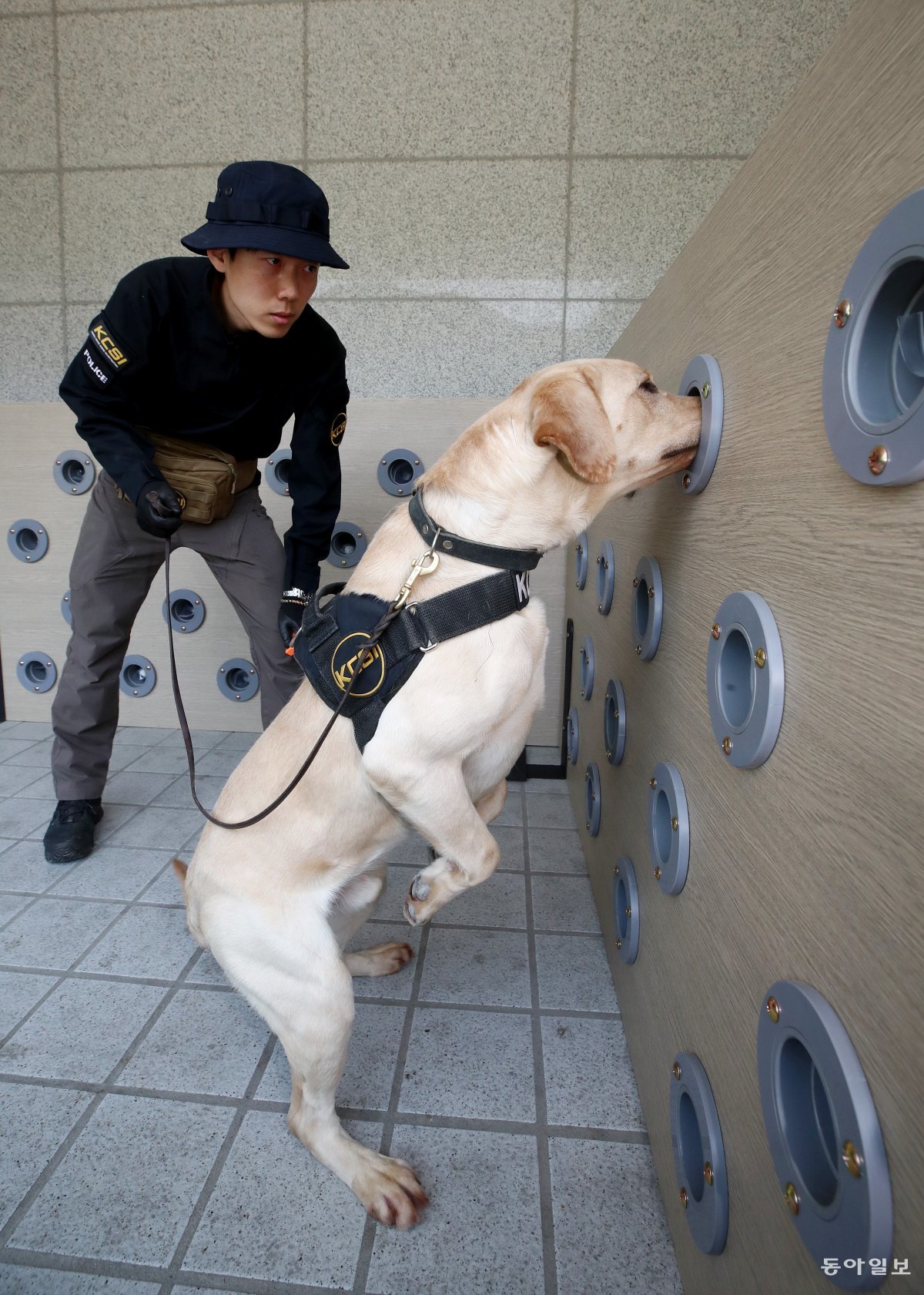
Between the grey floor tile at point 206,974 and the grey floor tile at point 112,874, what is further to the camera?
the grey floor tile at point 112,874

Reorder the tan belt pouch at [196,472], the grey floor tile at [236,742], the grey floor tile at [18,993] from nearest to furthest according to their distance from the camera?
the grey floor tile at [18,993]
the tan belt pouch at [196,472]
the grey floor tile at [236,742]

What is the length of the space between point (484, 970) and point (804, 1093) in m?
1.25

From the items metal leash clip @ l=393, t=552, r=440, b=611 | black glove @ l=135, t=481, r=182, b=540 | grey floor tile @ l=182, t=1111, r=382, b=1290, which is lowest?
grey floor tile @ l=182, t=1111, r=382, b=1290

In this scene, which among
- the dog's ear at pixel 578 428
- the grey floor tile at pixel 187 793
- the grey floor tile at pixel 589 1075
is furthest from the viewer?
the grey floor tile at pixel 187 793

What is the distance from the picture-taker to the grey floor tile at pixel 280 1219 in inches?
47.6

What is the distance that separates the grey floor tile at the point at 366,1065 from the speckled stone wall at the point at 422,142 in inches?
110

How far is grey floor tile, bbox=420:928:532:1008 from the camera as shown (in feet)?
6.01

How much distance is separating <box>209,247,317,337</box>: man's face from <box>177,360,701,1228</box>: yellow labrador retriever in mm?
929

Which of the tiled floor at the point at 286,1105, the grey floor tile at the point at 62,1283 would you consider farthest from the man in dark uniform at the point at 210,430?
the grey floor tile at the point at 62,1283

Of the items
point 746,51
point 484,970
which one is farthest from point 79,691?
point 746,51

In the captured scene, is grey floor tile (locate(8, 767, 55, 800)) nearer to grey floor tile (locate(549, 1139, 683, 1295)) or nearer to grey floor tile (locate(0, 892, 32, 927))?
grey floor tile (locate(0, 892, 32, 927))

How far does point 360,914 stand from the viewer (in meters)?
1.61

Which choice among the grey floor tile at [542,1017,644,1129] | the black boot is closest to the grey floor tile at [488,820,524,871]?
the grey floor tile at [542,1017,644,1129]

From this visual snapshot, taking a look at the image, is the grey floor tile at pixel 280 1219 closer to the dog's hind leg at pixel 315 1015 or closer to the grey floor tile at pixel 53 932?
the dog's hind leg at pixel 315 1015
